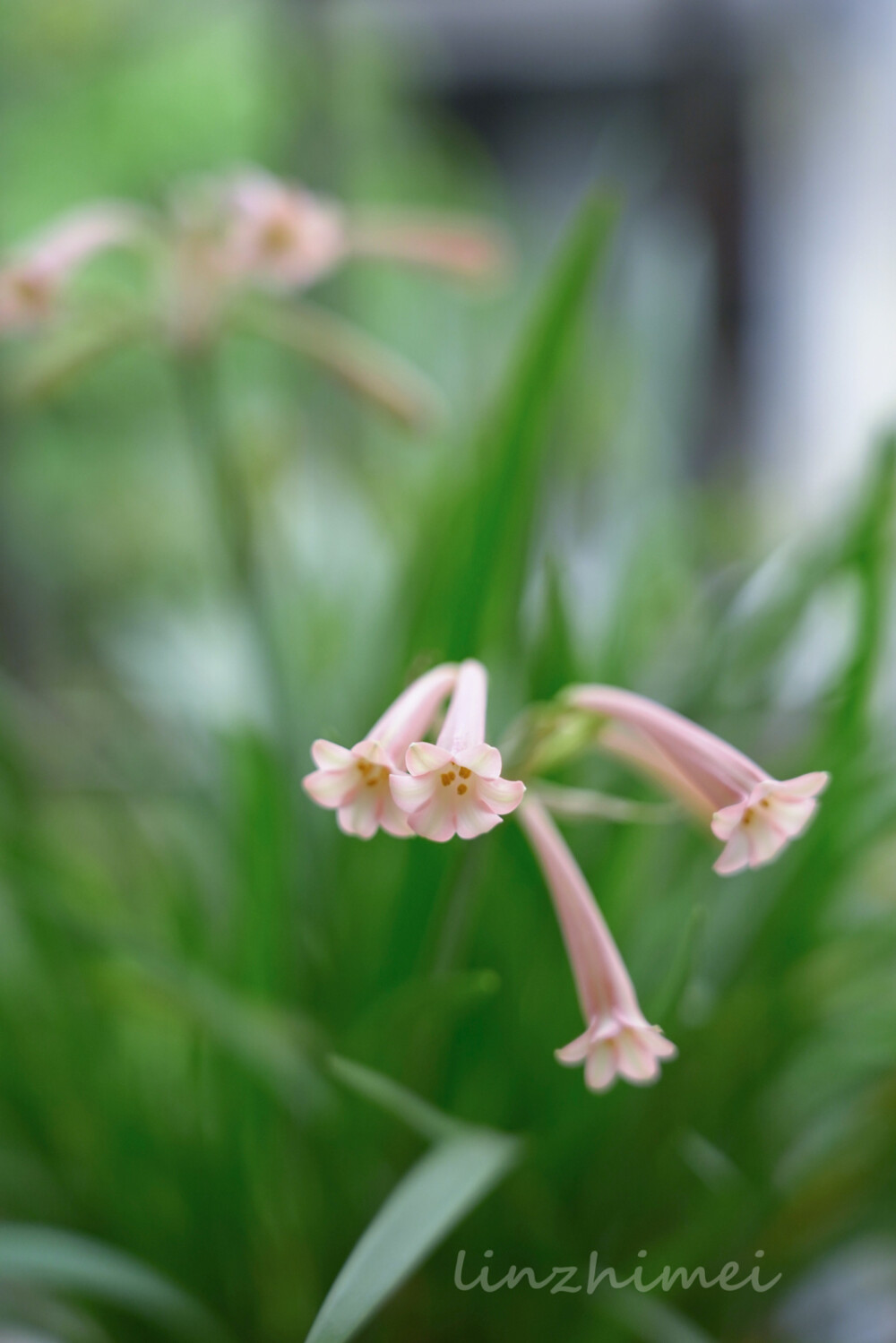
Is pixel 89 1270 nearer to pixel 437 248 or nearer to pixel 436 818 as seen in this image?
pixel 436 818

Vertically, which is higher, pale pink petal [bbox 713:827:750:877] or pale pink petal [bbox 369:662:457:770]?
pale pink petal [bbox 369:662:457:770]

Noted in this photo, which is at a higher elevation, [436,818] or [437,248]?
[437,248]

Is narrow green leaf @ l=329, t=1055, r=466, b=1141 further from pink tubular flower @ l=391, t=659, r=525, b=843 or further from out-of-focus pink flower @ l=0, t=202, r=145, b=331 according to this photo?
out-of-focus pink flower @ l=0, t=202, r=145, b=331

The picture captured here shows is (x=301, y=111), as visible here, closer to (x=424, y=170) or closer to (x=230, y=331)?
(x=424, y=170)

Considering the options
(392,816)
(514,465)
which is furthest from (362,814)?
(514,465)

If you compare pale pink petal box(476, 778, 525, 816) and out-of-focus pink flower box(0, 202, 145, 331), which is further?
out-of-focus pink flower box(0, 202, 145, 331)

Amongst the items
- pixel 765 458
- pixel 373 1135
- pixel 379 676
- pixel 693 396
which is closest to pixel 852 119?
pixel 765 458

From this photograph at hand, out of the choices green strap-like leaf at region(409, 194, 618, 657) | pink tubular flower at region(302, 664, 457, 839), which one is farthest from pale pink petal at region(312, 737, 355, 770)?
green strap-like leaf at region(409, 194, 618, 657)
